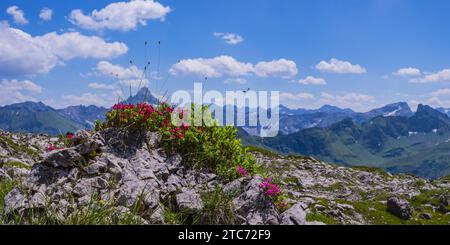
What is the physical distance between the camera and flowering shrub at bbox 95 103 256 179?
552 inches

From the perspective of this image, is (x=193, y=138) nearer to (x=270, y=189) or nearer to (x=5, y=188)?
(x=270, y=189)

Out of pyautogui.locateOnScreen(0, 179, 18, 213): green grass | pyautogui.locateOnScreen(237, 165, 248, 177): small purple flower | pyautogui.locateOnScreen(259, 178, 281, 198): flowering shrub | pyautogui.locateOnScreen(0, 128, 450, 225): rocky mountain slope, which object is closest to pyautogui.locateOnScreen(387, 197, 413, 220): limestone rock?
pyautogui.locateOnScreen(0, 128, 450, 225): rocky mountain slope

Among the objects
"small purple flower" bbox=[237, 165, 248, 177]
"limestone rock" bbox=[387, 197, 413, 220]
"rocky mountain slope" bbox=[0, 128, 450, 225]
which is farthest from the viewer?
"limestone rock" bbox=[387, 197, 413, 220]

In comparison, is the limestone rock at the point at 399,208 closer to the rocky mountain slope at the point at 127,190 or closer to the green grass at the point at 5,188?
the rocky mountain slope at the point at 127,190

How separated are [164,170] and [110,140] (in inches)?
86.9

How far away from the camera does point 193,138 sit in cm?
1397

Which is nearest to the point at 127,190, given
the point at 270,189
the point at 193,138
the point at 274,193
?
the point at 193,138

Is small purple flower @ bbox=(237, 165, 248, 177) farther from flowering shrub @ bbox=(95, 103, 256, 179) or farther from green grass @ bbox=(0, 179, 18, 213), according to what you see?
green grass @ bbox=(0, 179, 18, 213)

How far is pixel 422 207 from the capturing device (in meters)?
35.0

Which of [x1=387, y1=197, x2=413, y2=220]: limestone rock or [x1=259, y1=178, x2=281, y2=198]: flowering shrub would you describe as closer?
[x1=259, y1=178, x2=281, y2=198]: flowering shrub

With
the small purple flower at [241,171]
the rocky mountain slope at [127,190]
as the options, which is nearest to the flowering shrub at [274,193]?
the rocky mountain slope at [127,190]

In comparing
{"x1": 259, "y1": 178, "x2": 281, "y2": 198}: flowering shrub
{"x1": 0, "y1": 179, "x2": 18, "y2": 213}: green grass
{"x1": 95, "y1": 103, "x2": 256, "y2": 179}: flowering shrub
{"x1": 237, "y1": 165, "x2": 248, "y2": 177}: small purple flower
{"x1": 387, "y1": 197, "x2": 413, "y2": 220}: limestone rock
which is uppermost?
{"x1": 95, "y1": 103, "x2": 256, "y2": 179}: flowering shrub
